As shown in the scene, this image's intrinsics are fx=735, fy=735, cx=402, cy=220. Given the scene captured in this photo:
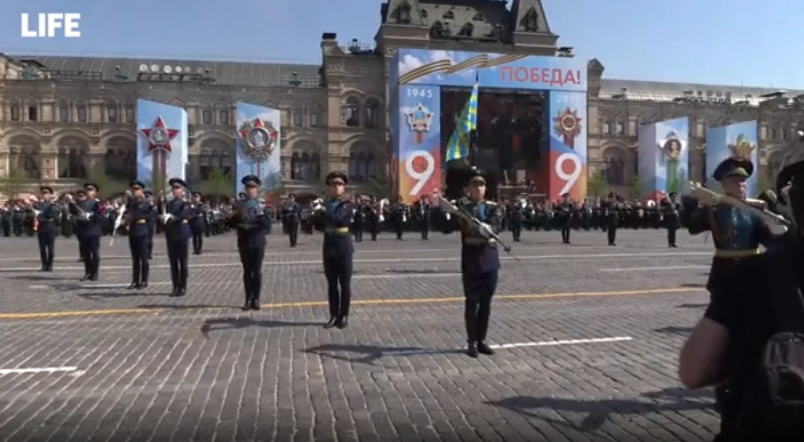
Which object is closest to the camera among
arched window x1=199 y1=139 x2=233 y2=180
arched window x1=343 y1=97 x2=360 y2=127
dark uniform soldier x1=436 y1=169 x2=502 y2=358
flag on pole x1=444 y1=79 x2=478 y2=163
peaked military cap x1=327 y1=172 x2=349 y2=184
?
dark uniform soldier x1=436 y1=169 x2=502 y2=358

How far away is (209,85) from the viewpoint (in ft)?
228

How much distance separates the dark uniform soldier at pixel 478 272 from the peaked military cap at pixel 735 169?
7.08 feet

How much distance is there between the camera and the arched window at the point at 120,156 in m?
67.4

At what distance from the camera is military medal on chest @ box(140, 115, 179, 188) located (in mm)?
42281

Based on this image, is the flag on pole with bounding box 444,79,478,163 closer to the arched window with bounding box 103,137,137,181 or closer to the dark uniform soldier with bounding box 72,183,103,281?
the dark uniform soldier with bounding box 72,183,103,281

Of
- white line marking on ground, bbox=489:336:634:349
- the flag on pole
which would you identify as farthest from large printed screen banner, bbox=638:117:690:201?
white line marking on ground, bbox=489:336:634:349

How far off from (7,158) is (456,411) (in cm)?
6820

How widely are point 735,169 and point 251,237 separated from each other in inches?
256

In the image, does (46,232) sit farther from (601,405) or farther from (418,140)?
(418,140)

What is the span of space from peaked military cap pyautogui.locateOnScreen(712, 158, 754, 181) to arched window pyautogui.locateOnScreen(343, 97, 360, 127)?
65.8 m

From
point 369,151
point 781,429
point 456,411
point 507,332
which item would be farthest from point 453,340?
point 369,151

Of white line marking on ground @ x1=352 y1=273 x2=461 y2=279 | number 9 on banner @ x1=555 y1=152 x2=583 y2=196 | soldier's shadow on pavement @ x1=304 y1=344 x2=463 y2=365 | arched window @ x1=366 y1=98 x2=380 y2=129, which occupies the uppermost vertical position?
arched window @ x1=366 y1=98 x2=380 y2=129

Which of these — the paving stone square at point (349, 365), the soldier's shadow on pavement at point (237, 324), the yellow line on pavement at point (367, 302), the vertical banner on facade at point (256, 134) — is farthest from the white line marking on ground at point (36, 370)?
the vertical banner on facade at point (256, 134)

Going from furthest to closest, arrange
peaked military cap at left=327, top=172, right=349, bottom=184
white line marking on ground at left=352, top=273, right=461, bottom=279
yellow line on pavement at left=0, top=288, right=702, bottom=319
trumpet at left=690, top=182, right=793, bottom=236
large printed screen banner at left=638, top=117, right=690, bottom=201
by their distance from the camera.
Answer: large printed screen banner at left=638, top=117, right=690, bottom=201
white line marking on ground at left=352, top=273, right=461, bottom=279
yellow line on pavement at left=0, top=288, right=702, bottom=319
peaked military cap at left=327, top=172, right=349, bottom=184
trumpet at left=690, top=182, right=793, bottom=236
